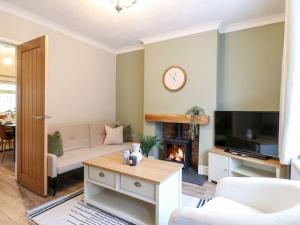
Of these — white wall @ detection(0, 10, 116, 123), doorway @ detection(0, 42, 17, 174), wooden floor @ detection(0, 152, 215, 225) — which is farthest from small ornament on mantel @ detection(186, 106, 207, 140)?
doorway @ detection(0, 42, 17, 174)

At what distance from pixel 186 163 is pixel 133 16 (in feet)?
8.72

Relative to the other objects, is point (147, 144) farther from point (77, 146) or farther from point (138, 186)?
point (138, 186)

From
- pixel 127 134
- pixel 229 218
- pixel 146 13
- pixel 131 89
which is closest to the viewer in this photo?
pixel 229 218

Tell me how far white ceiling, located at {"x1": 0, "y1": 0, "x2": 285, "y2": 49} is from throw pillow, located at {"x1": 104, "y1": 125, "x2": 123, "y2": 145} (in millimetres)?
1855

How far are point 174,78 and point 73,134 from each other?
2.05 m

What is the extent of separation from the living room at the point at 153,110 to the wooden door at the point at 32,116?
0.05ft

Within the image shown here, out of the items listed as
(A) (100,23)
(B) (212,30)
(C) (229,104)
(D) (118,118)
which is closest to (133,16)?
(A) (100,23)

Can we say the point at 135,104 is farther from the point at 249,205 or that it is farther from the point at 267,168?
the point at 249,205

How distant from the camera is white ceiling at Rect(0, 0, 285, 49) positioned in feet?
8.14

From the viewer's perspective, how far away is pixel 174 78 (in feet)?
11.3

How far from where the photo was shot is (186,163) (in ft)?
11.4

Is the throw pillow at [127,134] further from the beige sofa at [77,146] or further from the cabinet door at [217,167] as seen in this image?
the cabinet door at [217,167]

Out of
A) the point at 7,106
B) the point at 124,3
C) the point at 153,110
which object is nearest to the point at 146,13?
the point at 124,3

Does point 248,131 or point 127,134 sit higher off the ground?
point 248,131
